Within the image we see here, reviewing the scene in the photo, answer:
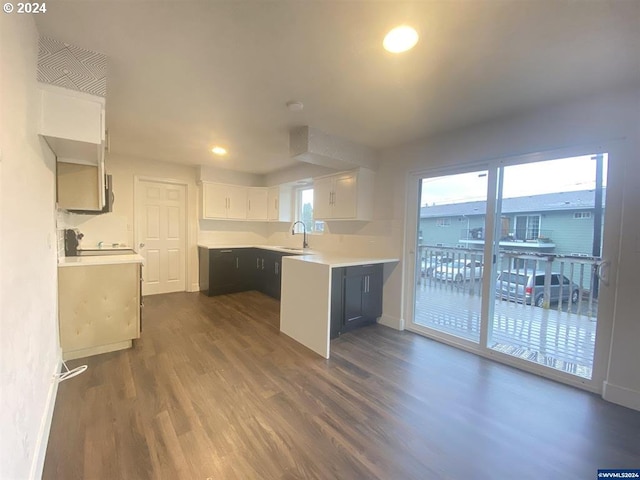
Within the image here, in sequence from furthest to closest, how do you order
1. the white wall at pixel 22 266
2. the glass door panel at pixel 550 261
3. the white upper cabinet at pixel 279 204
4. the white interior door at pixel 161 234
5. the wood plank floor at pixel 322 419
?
the white upper cabinet at pixel 279 204, the white interior door at pixel 161 234, the glass door panel at pixel 550 261, the wood plank floor at pixel 322 419, the white wall at pixel 22 266

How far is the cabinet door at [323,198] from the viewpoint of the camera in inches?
150

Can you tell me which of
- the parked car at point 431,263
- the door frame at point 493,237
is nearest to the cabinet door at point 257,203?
the door frame at point 493,237

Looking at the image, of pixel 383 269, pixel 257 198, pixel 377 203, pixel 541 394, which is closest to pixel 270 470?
pixel 541 394

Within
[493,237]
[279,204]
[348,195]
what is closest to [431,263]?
[493,237]

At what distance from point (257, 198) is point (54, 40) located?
12.5 ft

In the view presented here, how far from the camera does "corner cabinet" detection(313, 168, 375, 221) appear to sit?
3479mm

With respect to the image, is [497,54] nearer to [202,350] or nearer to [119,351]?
[202,350]

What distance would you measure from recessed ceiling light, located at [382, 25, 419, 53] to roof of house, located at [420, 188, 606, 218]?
1.86m

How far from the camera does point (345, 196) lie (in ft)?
11.8

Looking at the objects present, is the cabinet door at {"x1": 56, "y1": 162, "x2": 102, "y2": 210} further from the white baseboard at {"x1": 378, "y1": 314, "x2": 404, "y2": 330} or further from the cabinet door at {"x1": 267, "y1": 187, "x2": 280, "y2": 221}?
the white baseboard at {"x1": 378, "y1": 314, "x2": 404, "y2": 330}

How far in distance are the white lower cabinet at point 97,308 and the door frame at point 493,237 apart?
9.99 ft

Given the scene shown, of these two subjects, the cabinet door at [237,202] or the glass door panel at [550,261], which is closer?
the glass door panel at [550,261]

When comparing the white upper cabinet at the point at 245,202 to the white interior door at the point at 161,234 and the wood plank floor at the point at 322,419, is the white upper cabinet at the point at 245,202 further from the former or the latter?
the wood plank floor at the point at 322,419

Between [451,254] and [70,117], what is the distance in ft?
11.6
